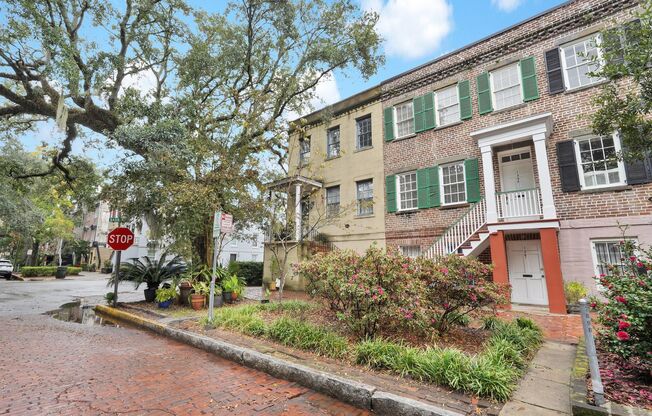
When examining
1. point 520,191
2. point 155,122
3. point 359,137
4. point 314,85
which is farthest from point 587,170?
point 155,122

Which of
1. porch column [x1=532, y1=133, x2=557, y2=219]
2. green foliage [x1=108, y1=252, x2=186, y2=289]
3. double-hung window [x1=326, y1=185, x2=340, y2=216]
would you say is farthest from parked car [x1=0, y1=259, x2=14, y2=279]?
porch column [x1=532, y1=133, x2=557, y2=219]

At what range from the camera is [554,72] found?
10.1 m

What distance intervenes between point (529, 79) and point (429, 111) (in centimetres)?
345

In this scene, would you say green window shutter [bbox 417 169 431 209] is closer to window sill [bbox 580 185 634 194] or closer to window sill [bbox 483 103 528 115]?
window sill [bbox 483 103 528 115]

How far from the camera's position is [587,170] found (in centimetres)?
924

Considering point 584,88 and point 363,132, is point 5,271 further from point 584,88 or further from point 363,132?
point 584,88

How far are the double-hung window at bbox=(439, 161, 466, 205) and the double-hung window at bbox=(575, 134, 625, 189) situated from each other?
336cm

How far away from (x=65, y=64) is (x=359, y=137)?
10943 mm

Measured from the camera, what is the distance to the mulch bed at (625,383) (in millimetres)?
2988

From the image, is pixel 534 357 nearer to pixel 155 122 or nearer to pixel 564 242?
pixel 564 242

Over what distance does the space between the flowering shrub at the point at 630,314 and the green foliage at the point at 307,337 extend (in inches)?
128

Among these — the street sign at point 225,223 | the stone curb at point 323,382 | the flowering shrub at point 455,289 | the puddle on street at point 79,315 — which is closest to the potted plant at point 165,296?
the puddle on street at point 79,315

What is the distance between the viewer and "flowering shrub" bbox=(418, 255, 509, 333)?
195 inches

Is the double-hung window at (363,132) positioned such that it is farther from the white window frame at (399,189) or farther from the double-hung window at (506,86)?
the double-hung window at (506,86)
